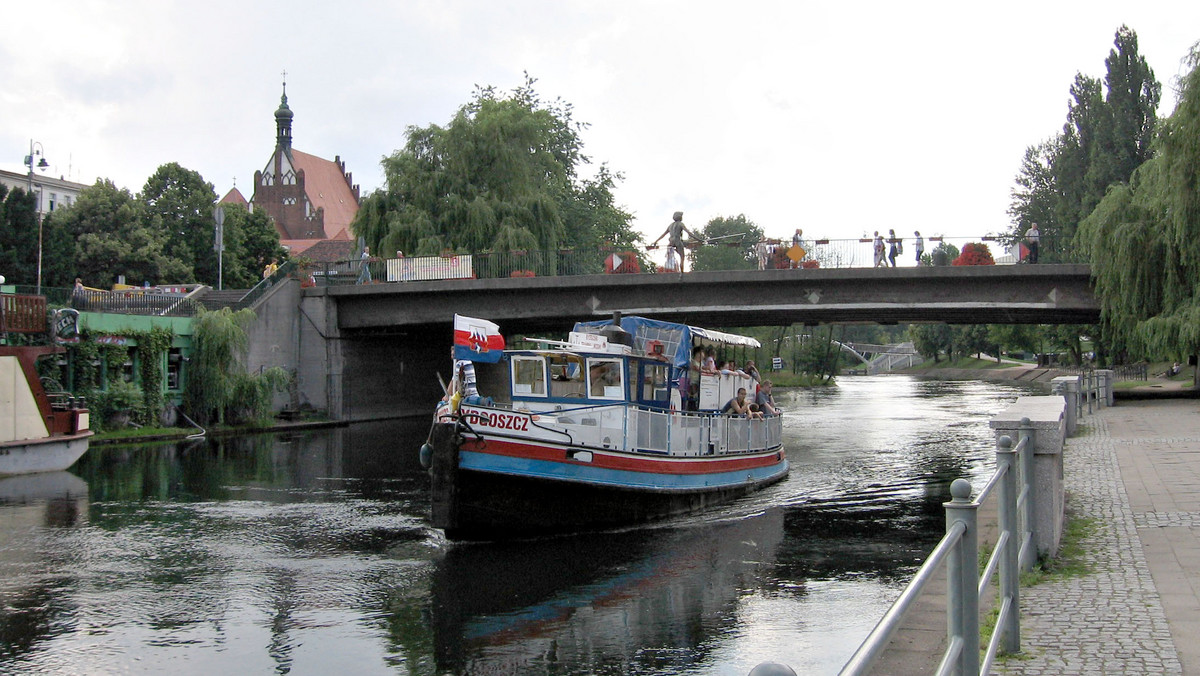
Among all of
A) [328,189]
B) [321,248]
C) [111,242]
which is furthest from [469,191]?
[328,189]

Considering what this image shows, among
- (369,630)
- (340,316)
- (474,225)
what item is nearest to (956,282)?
(474,225)

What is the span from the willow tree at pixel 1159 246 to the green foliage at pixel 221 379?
31079mm

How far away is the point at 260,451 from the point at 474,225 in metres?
19.5

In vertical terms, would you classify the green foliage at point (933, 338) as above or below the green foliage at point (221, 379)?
above

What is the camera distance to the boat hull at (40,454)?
27.2 m

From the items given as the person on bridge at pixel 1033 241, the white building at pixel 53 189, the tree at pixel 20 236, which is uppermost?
the white building at pixel 53 189

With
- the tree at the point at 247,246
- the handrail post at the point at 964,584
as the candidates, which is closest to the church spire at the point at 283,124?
the tree at the point at 247,246

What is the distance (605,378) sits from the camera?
21.3 meters

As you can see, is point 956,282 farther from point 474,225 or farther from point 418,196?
point 418,196

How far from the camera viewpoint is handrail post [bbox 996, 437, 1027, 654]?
7207 mm

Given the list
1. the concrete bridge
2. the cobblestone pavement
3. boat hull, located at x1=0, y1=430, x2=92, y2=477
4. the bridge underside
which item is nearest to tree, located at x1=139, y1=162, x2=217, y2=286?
the concrete bridge

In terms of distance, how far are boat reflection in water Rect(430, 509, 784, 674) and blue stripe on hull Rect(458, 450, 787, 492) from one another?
3.21ft

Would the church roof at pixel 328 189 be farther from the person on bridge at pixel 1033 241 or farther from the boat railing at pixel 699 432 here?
the boat railing at pixel 699 432

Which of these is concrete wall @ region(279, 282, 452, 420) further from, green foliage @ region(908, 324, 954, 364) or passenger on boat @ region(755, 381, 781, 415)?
green foliage @ region(908, 324, 954, 364)
